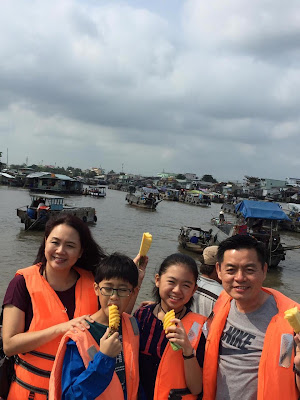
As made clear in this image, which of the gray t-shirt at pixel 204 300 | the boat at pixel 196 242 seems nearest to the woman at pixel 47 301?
the gray t-shirt at pixel 204 300

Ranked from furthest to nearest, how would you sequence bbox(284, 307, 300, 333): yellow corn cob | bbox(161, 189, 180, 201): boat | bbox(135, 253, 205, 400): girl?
bbox(161, 189, 180, 201): boat → bbox(135, 253, 205, 400): girl → bbox(284, 307, 300, 333): yellow corn cob

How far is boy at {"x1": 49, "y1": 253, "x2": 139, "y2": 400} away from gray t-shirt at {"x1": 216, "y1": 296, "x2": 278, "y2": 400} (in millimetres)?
573

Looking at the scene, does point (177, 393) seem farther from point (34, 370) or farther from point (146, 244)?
point (146, 244)

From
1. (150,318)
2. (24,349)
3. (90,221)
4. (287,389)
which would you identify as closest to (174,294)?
(150,318)

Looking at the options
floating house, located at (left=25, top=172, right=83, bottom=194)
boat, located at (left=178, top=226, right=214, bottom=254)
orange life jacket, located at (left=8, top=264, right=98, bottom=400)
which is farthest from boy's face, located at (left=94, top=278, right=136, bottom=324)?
floating house, located at (left=25, top=172, right=83, bottom=194)

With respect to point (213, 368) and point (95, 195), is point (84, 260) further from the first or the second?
point (95, 195)

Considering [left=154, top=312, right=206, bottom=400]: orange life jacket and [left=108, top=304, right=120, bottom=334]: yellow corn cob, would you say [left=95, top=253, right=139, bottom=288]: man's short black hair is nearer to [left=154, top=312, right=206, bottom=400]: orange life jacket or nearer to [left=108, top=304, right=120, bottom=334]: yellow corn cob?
[left=108, top=304, right=120, bottom=334]: yellow corn cob

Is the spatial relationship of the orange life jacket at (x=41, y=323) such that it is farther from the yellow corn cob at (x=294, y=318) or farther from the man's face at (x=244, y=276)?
the yellow corn cob at (x=294, y=318)

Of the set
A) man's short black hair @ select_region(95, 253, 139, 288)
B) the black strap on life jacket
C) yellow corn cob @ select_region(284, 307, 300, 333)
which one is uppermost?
man's short black hair @ select_region(95, 253, 139, 288)

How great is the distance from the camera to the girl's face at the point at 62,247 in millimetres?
2311

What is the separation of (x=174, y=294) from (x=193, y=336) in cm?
31

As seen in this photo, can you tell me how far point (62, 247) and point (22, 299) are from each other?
0.44 m

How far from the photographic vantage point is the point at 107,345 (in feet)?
5.27

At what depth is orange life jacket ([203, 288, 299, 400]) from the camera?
1.82m
